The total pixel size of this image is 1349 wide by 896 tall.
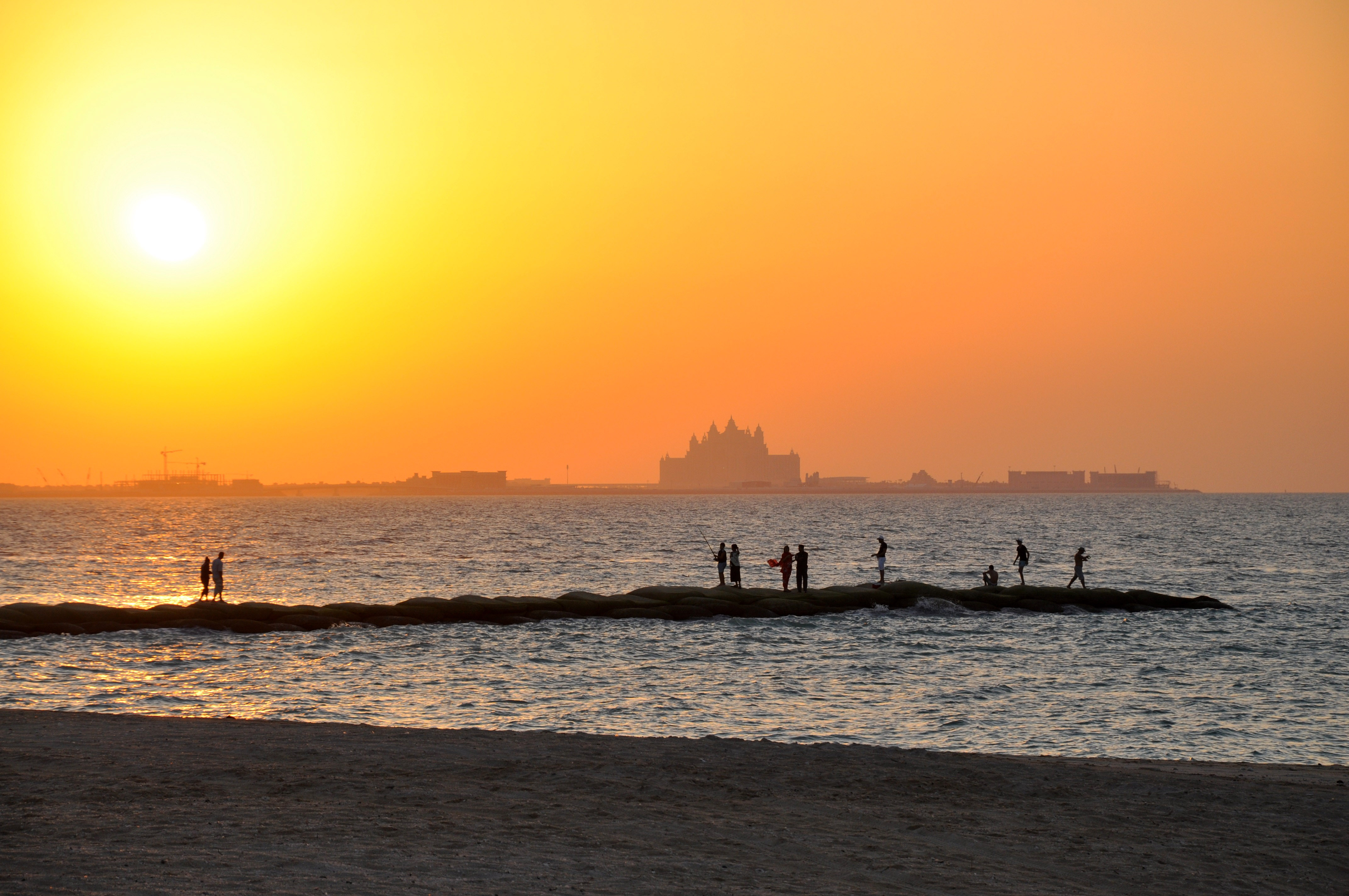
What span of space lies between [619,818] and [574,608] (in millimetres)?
26820

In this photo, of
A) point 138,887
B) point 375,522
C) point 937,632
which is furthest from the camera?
point 375,522

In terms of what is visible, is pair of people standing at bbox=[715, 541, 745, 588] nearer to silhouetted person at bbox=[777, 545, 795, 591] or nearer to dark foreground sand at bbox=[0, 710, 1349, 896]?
silhouetted person at bbox=[777, 545, 795, 591]

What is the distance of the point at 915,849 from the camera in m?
10.9

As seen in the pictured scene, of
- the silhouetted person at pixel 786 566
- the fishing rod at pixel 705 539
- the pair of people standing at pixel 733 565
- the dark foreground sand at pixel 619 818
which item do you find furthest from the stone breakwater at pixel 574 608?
the fishing rod at pixel 705 539

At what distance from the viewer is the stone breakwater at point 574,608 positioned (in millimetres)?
33500

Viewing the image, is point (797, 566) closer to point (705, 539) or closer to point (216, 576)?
point (216, 576)

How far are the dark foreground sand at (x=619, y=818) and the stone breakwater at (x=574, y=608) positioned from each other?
1869cm

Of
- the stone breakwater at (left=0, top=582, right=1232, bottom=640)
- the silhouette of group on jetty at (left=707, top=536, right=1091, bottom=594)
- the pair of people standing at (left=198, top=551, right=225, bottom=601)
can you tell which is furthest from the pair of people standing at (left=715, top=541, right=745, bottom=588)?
the pair of people standing at (left=198, top=551, right=225, bottom=601)

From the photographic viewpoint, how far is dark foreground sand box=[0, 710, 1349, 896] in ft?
31.5

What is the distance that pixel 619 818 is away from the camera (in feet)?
38.6

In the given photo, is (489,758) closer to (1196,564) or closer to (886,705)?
(886,705)

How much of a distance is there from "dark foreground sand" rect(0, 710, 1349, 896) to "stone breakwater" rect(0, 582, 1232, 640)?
18695 millimetres

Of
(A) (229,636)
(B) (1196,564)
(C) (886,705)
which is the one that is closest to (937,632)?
(C) (886,705)

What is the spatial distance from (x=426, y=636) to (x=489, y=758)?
1940 centimetres
